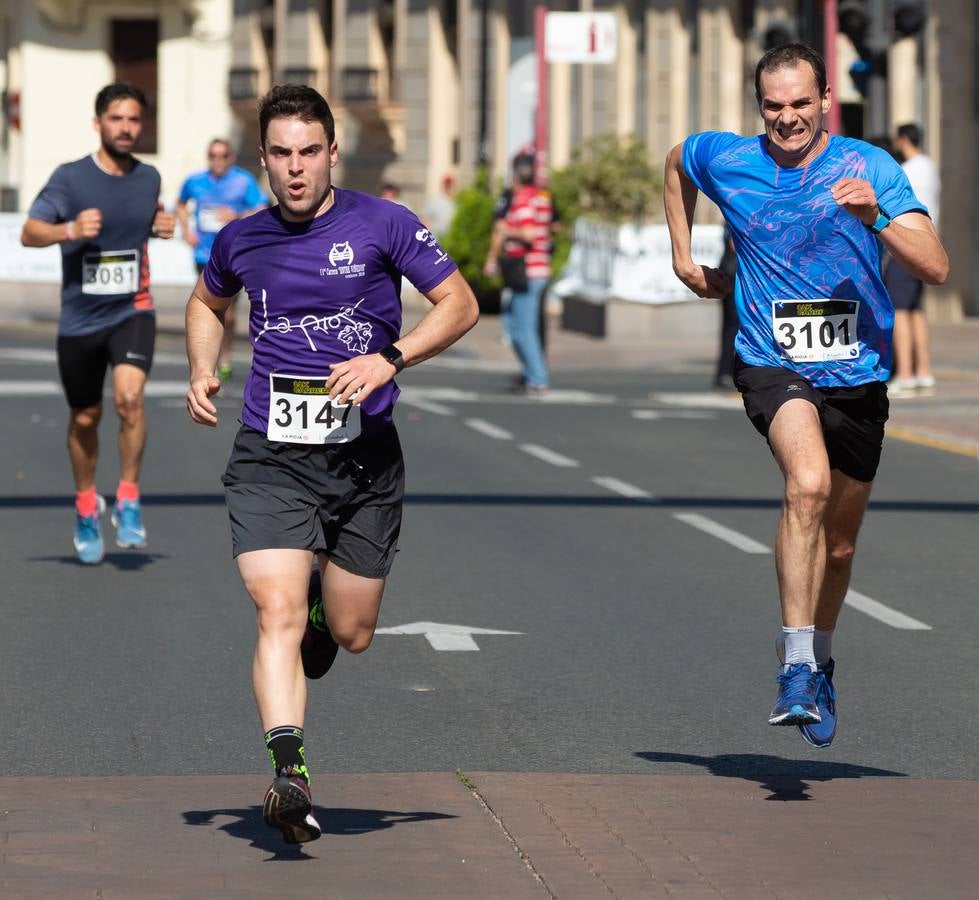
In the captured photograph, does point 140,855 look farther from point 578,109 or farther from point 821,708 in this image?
point 578,109

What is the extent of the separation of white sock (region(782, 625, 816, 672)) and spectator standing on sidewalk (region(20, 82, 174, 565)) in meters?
4.81

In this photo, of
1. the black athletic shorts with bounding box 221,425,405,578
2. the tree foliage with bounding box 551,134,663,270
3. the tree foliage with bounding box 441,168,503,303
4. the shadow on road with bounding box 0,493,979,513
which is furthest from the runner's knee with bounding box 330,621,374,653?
the tree foliage with bounding box 551,134,663,270

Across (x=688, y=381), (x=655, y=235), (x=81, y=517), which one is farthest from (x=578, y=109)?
(x=81, y=517)

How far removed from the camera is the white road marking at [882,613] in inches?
391

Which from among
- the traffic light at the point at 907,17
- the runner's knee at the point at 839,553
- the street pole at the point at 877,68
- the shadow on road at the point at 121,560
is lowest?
the shadow on road at the point at 121,560

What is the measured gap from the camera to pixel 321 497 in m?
6.48

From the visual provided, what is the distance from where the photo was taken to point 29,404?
20.4m

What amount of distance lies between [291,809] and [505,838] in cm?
61

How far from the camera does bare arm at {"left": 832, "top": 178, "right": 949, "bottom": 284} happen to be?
6.75m

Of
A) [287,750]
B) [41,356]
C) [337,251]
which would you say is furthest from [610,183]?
[287,750]

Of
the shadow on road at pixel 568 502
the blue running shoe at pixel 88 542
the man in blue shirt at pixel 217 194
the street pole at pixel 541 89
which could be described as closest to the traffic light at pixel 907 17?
the man in blue shirt at pixel 217 194

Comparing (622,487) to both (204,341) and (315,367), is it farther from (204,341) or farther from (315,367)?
(315,367)

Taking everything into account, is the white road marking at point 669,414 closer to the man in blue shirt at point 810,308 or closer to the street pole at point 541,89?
the street pole at point 541,89

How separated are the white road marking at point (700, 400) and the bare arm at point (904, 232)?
13.9 meters
